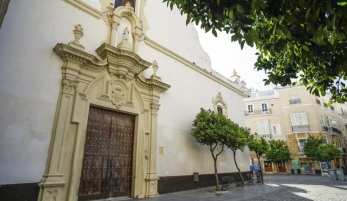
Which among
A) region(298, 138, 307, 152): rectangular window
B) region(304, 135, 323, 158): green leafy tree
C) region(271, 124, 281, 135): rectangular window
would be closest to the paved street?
region(304, 135, 323, 158): green leafy tree

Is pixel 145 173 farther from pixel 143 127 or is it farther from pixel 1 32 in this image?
pixel 1 32

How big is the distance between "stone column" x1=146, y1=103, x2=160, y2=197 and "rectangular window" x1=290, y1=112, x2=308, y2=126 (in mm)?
27538

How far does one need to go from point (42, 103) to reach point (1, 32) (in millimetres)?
2178

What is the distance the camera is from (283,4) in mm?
2812

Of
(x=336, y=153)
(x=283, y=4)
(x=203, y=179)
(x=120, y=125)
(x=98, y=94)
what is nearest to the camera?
(x=283, y=4)

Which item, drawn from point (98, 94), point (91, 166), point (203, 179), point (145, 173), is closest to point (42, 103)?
point (98, 94)

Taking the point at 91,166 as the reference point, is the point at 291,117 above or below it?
above

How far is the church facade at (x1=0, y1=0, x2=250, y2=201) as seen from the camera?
550 cm

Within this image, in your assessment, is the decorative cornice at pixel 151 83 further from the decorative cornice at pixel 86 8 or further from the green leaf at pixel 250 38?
the green leaf at pixel 250 38

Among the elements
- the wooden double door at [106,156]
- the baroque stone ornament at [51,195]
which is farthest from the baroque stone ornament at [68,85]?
the baroque stone ornament at [51,195]

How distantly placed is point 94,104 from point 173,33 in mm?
6486

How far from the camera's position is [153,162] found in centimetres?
816

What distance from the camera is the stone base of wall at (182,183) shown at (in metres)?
8.43

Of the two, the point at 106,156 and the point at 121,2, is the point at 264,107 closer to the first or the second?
the point at 121,2
